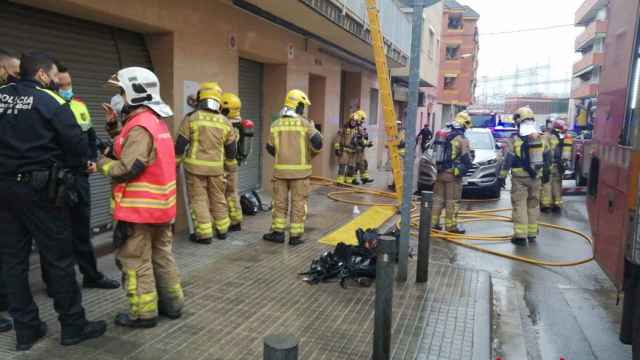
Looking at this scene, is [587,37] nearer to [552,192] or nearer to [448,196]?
[552,192]

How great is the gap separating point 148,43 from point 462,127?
485cm

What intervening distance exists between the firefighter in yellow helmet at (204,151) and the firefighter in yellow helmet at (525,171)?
170 inches

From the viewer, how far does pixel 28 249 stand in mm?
3605

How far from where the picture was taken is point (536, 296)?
5.92m

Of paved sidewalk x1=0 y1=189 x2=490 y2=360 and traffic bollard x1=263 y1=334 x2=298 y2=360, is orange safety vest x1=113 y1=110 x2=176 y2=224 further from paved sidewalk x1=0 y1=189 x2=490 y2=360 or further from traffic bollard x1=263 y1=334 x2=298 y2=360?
traffic bollard x1=263 y1=334 x2=298 y2=360

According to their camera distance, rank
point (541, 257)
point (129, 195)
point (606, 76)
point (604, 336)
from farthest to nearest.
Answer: point (541, 257) → point (606, 76) → point (604, 336) → point (129, 195)

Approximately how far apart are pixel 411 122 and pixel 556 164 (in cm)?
657

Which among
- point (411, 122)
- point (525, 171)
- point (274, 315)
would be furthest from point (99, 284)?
point (525, 171)

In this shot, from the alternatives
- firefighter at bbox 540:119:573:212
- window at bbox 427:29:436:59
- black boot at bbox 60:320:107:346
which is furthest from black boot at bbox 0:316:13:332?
window at bbox 427:29:436:59

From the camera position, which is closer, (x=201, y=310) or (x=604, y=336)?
(x=201, y=310)

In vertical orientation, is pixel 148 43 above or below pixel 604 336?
above

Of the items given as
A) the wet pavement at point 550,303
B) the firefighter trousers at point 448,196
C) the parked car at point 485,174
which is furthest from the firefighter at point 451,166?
the parked car at point 485,174

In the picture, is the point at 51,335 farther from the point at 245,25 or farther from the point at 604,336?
the point at 245,25

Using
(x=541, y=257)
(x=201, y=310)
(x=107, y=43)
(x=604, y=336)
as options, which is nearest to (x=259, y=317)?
(x=201, y=310)
